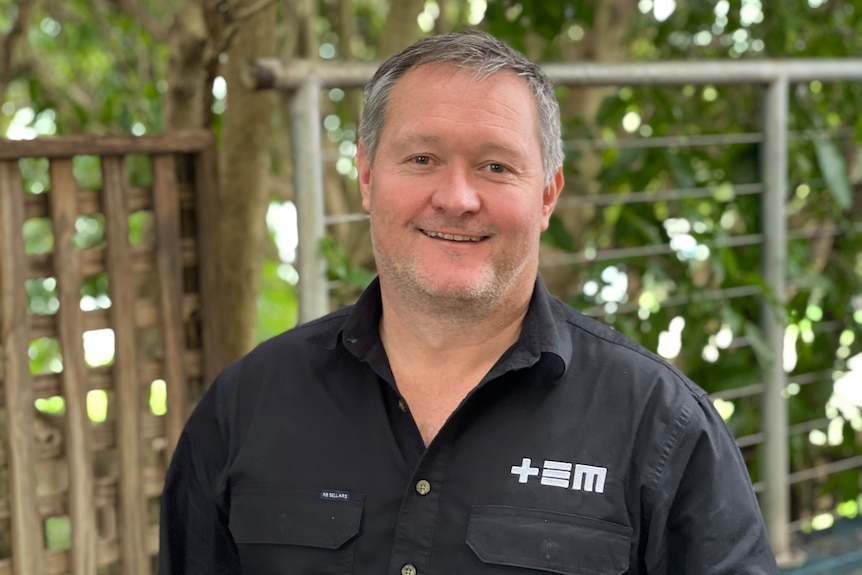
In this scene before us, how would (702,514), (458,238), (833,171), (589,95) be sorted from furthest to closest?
(589,95)
(833,171)
(458,238)
(702,514)

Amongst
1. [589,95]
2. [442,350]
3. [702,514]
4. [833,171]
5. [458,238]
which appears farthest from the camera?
[589,95]

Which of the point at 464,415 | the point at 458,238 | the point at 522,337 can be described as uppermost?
the point at 458,238

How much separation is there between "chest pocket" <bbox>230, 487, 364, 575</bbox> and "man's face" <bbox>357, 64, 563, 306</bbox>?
36 centimetres

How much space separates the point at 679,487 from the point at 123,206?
4.08 feet

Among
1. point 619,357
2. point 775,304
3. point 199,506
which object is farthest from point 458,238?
point 775,304

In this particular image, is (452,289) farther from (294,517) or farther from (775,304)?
(775,304)

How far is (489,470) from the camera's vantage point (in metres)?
1.63

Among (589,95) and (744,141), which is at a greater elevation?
(589,95)

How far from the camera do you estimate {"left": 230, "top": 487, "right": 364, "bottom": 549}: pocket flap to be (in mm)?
1651

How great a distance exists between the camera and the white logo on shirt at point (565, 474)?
1.60 metres

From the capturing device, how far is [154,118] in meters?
3.26

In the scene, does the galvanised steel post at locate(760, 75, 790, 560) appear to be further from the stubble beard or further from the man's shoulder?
the stubble beard

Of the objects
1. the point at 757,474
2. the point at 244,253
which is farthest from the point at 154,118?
the point at 757,474

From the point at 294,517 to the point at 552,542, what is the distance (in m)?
0.41
